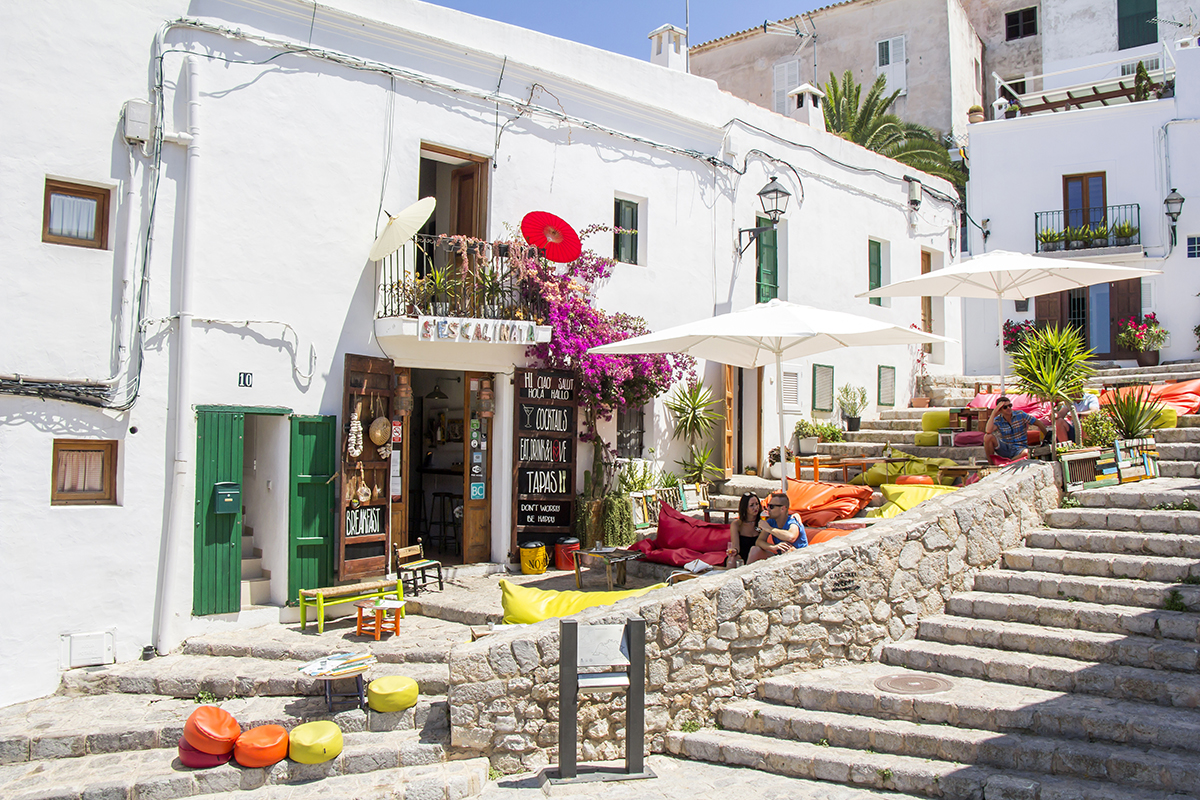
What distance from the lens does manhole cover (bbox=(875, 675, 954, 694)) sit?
20.9 feet

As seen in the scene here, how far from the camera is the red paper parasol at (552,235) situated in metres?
10.7

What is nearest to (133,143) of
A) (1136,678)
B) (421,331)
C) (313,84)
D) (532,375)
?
(313,84)

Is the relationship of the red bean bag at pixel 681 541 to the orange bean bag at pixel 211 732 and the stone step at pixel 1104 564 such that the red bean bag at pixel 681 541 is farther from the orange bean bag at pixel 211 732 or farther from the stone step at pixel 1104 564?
the orange bean bag at pixel 211 732

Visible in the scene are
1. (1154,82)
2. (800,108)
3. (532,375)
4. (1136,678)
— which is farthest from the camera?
(1154,82)

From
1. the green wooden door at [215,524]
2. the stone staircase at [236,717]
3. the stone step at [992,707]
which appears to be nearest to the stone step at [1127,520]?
the stone step at [992,707]

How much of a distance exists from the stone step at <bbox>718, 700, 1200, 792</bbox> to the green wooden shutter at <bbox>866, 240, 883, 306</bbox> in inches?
453

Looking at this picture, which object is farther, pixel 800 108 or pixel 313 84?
pixel 800 108

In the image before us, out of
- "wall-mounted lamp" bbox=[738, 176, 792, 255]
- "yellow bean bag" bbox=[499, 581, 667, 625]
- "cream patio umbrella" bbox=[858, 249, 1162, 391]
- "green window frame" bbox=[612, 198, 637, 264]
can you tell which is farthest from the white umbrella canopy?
"cream patio umbrella" bbox=[858, 249, 1162, 391]

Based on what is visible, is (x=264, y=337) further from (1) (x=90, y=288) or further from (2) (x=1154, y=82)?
(2) (x=1154, y=82)

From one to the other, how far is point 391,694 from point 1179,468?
8.26 m

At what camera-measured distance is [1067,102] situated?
22641mm

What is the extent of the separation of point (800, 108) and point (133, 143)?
1181cm

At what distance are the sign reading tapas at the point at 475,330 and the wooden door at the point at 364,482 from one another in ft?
2.16

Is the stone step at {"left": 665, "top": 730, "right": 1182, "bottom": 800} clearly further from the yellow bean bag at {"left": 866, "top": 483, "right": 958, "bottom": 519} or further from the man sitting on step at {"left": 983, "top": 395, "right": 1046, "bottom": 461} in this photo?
the man sitting on step at {"left": 983, "top": 395, "right": 1046, "bottom": 461}
